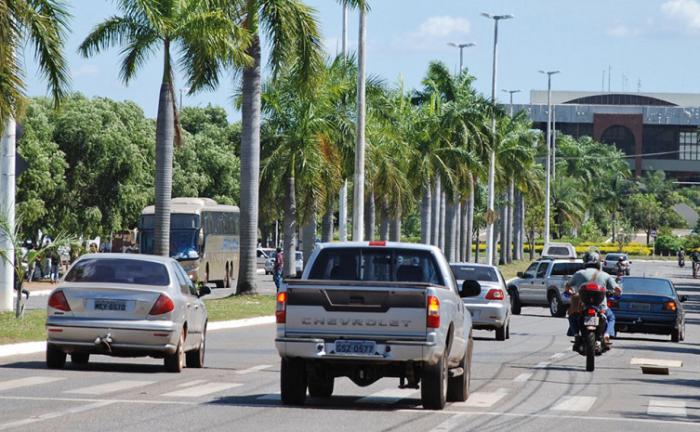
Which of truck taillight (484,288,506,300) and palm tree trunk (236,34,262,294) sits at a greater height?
palm tree trunk (236,34,262,294)

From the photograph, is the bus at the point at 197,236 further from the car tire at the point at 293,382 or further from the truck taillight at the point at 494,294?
the car tire at the point at 293,382

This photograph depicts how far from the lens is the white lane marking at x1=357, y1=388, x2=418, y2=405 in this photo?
Answer: 16.7 meters

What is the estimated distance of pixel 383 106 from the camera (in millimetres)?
59812

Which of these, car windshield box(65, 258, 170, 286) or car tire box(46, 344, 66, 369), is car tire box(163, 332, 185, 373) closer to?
car windshield box(65, 258, 170, 286)

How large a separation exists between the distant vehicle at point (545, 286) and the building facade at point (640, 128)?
12728cm

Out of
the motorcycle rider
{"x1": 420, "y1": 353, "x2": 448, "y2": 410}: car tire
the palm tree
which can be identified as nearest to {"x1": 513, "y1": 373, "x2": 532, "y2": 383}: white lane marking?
the motorcycle rider

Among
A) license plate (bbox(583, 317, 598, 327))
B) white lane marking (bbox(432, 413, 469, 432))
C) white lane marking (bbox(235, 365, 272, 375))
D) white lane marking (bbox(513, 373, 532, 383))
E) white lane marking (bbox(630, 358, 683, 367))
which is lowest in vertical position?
white lane marking (bbox(630, 358, 683, 367))

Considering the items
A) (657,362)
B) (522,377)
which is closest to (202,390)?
(522,377)

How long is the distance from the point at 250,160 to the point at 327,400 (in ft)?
89.5

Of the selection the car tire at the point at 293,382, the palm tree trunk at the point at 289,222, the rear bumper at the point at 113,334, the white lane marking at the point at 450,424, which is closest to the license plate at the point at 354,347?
the car tire at the point at 293,382

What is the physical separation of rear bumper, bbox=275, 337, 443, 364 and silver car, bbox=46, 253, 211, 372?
14.4 ft

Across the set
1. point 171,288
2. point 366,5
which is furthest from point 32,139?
point 171,288

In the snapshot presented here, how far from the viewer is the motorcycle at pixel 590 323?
22.4 meters

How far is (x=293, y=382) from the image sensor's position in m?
15.6
